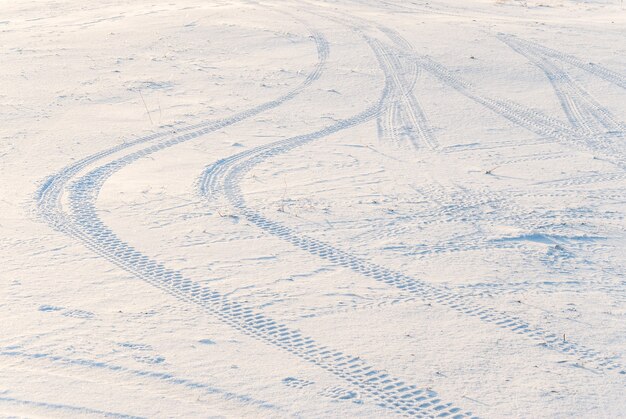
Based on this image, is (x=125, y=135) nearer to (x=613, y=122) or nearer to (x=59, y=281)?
(x=59, y=281)

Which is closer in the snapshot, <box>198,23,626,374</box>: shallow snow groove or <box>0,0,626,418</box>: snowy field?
<box>0,0,626,418</box>: snowy field

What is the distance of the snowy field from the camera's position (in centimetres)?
487

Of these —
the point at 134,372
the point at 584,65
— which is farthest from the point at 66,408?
the point at 584,65

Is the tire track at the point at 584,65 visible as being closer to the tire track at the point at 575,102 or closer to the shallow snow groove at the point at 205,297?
the tire track at the point at 575,102

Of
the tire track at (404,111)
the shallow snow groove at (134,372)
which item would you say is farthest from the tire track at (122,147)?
the shallow snow groove at (134,372)

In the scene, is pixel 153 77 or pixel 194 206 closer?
pixel 194 206

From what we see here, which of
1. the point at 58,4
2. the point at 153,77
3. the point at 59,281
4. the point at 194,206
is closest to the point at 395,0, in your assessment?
the point at 58,4

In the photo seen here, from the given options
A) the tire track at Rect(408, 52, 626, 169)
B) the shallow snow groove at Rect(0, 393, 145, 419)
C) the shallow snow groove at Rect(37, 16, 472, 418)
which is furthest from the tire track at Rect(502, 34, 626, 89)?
the shallow snow groove at Rect(0, 393, 145, 419)

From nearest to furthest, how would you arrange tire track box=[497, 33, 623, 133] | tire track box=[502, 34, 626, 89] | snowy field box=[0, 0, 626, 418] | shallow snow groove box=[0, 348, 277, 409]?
shallow snow groove box=[0, 348, 277, 409], snowy field box=[0, 0, 626, 418], tire track box=[497, 33, 623, 133], tire track box=[502, 34, 626, 89]

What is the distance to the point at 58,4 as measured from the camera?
1967 centimetres

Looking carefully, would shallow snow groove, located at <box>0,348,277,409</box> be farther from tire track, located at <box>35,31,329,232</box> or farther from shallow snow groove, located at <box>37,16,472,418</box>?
tire track, located at <box>35,31,329,232</box>

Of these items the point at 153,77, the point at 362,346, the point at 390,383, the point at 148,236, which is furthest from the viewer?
the point at 153,77

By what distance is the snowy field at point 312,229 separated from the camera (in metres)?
4.87

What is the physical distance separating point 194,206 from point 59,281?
1.81 meters
